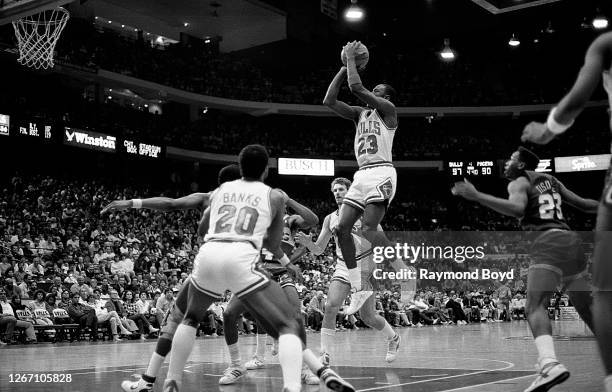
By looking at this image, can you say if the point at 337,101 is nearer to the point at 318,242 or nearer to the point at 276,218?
Result: the point at 318,242

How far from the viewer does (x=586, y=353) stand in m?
10.9

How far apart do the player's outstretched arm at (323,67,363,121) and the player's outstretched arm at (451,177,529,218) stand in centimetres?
249

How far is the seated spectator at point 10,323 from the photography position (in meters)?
15.6

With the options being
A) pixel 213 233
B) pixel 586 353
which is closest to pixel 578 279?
pixel 213 233

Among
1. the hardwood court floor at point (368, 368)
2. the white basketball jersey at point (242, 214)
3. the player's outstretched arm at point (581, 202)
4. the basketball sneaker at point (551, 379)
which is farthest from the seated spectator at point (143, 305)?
the basketball sneaker at point (551, 379)

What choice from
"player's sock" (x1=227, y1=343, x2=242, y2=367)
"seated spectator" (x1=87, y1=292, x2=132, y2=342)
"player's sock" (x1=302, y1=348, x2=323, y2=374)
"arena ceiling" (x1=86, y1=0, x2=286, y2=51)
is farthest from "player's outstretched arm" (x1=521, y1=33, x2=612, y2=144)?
"arena ceiling" (x1=86, y1=0, x2=286, y2=51)

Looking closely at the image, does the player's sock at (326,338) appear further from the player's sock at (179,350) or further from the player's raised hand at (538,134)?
the player's raised hand at (538,134)

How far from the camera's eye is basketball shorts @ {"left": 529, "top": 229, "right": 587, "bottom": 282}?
20.0 feet

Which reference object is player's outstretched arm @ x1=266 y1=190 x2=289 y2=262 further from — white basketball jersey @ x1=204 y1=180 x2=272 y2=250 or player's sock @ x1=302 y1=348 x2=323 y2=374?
player's sock @ x1=302 y1=348 x2=323 y2=374

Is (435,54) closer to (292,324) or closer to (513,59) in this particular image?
(513,59)

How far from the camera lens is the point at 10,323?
1562cm

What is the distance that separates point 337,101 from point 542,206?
2.84 meters

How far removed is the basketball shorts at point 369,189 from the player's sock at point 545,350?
277 cm

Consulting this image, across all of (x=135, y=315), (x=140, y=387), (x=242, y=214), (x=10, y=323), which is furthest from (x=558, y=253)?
(x=135, y=315)
